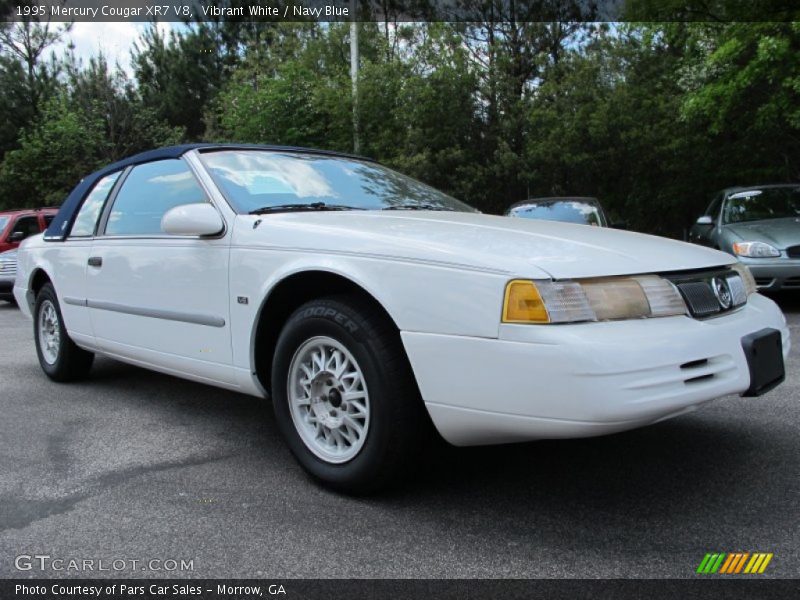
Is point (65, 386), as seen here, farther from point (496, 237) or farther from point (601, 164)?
point (601, 164)

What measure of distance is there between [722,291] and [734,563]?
3.35ft

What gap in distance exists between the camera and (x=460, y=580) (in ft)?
7.04

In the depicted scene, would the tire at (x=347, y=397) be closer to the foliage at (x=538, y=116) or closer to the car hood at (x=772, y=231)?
the car hood at (x=772, y=231)

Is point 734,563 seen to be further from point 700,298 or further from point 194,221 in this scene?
point 194,221

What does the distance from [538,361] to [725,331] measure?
77cm

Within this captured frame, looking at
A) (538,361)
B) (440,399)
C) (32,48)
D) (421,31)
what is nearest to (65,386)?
(440,399)

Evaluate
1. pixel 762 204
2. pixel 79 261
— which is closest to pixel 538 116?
pixel 762 204

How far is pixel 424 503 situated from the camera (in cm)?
272

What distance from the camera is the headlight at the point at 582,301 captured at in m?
2.29

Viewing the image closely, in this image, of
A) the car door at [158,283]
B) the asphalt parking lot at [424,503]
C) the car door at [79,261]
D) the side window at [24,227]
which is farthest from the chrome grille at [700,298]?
the side window at [24,227]

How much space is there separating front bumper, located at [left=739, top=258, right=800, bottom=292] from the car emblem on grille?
16.5ft

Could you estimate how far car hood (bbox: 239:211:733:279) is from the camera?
243 centimetres

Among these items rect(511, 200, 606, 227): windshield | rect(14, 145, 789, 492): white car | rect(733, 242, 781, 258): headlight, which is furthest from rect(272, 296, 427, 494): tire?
rect(511, 200, 606, 227): windshield

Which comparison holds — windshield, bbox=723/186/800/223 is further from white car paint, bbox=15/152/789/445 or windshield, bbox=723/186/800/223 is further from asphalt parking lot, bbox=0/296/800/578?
white car paint, bbox=15/152/789/445
